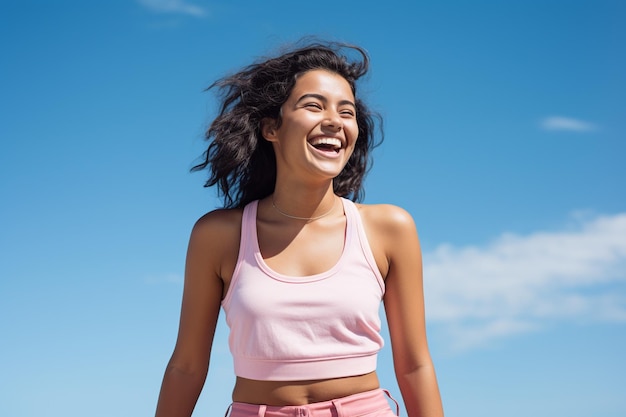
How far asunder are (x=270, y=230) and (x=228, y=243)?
225mm

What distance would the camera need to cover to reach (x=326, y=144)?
12.6ft

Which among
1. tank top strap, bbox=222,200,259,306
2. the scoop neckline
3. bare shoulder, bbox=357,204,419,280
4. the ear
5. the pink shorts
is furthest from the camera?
the ear

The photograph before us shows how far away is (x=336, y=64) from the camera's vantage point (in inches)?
162

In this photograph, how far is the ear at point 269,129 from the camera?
160 inches

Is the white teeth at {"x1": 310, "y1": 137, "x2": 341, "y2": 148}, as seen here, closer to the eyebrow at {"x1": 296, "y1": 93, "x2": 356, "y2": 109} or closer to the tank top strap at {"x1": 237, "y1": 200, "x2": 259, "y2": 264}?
the eyebrow at {"x1": 296, "y1": 93, "x2": 356, "y2": 109}

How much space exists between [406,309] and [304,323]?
2.11 feet

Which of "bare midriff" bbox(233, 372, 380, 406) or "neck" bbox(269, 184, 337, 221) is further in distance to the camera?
"neck" bbox(269, 184, 337, 221)

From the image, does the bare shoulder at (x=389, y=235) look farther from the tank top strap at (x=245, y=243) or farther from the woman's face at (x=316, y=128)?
the tank top strap at (x=245, y=243)

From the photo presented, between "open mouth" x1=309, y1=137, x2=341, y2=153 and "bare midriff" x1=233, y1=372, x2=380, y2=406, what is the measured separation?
114cm

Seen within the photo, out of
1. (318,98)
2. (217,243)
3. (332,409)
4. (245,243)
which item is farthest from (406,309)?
(318,98)

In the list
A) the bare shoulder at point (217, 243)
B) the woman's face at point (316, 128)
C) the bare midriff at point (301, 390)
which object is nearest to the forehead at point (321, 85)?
the woman's face at point (316, 128)

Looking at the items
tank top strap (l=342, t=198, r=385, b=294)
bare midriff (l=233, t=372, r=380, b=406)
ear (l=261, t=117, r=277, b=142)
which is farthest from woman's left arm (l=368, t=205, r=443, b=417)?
ear (l=261, t=117, r=277, b=142)

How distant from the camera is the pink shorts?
341cm

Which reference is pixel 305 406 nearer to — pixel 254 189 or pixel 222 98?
pixel 254 189
